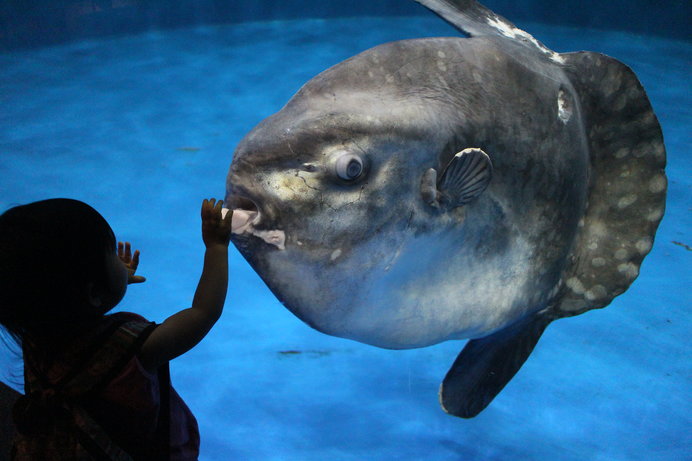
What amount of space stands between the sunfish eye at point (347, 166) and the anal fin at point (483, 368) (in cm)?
105

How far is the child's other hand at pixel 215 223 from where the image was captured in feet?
3.85

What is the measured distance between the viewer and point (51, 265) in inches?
43.6

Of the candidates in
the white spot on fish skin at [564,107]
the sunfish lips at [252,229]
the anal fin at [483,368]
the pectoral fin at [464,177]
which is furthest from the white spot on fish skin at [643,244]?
the sunfish lips at [252,229]

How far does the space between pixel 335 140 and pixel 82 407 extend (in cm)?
83

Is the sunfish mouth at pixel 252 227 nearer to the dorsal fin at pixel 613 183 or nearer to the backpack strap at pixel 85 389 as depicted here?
the backpack strap at pixel 85 389

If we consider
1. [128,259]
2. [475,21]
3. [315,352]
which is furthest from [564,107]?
[315,352]

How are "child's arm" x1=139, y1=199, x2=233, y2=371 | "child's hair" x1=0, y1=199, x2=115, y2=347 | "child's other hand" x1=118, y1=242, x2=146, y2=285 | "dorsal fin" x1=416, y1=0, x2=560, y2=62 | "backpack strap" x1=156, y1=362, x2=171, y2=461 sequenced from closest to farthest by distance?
"child's hair" x1=0, y1=199, x2=115, y2=347, "child's arm" x1=139, y1=199, x2=233, y2=371, "backpack strap" x1=156, y1=362, x2=171, y2=461, "child's other hand" x1=118, y1=242, x2=146, y2=285, "dorsal fin" x1=416, y1=0, x2=560, y2=62

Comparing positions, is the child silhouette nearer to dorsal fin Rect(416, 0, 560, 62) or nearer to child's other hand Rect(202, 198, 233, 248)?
child's other hand Rect(202, 198, 233, 248)

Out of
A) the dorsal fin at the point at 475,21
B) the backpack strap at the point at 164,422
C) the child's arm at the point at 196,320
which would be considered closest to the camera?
the child's arm at the point at 196,320

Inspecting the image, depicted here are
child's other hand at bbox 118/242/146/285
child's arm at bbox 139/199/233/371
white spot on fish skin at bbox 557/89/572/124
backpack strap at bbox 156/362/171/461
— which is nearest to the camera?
child's arm at bbox 139/199/233/371

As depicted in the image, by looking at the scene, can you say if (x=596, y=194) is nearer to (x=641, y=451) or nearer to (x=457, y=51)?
(x=457, y=51)

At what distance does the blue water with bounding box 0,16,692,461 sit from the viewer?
254cm

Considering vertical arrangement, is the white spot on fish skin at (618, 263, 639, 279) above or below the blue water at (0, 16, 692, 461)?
above

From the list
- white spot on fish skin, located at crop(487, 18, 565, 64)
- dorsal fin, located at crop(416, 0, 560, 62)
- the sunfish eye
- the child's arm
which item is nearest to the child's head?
the child's arm
